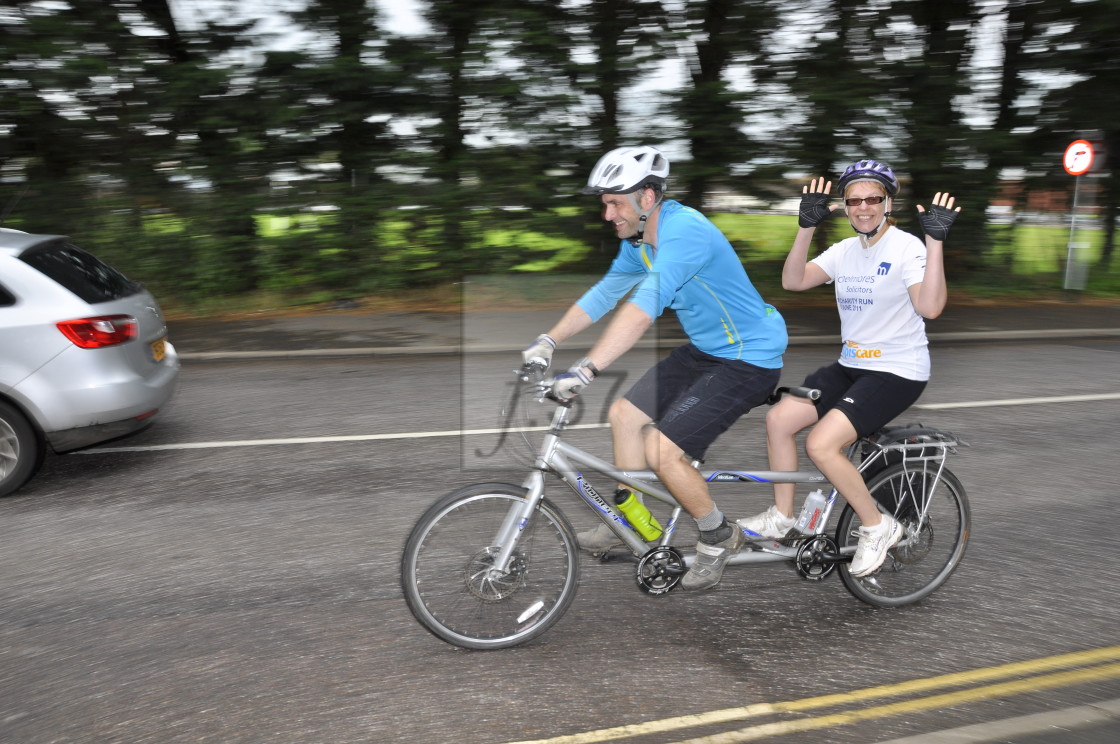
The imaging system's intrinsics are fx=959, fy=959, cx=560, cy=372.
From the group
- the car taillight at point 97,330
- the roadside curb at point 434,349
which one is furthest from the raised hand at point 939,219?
the roadside curb at point 434,349

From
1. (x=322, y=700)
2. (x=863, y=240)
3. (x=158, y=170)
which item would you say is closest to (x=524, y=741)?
(x=322, y=700)

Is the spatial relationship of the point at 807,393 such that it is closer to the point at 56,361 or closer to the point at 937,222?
the point at 937,222

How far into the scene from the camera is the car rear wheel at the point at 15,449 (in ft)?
18.9

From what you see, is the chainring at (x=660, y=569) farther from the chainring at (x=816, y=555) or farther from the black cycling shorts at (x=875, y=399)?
the black cycling shorts at (x=875, y=399)

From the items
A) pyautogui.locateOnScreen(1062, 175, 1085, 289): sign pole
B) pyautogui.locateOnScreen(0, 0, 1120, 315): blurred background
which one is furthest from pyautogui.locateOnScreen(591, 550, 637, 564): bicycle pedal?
pyautogui.locateOnScreen(1062, 175, 1085, 289): sign pole

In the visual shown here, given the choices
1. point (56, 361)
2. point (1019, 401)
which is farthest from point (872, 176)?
point (1019, 401)

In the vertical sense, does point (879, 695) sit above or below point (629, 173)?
below

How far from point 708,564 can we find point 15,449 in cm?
430

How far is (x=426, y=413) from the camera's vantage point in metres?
8.02

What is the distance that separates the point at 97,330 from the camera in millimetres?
5922

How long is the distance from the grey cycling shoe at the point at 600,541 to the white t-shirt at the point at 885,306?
4.20ft

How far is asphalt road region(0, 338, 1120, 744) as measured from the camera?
336 centimetres

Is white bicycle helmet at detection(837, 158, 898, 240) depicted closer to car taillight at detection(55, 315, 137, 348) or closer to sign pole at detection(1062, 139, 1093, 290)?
car taillight at detection(55, 315, 137, 348)

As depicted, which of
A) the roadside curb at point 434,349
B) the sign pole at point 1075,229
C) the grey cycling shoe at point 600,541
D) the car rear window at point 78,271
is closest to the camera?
the grey cycling shoe at point 600,541
